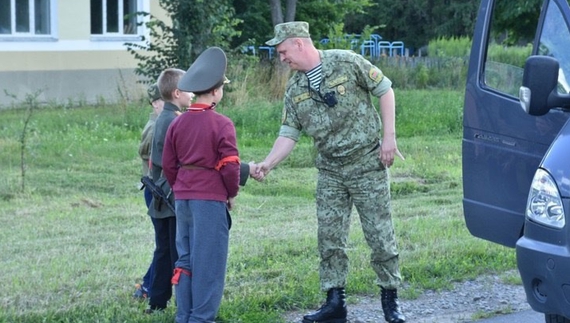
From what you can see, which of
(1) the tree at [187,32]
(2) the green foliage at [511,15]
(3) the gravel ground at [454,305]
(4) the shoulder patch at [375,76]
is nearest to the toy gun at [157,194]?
(3) the gravel ground at [454,305]

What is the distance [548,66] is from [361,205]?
1.47 m

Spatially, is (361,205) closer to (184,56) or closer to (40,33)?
(184,56)

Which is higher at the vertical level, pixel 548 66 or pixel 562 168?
pixel 548 66

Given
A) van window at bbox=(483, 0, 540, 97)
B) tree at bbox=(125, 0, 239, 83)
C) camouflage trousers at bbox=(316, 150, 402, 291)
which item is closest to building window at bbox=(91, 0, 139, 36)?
tree at bbox=(125, 0, 239, 83)

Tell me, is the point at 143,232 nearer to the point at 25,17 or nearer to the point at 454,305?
the point at 454,305

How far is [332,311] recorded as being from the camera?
6.43 metres

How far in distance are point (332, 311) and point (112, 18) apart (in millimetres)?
21801

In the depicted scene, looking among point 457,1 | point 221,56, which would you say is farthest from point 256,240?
point 457,1

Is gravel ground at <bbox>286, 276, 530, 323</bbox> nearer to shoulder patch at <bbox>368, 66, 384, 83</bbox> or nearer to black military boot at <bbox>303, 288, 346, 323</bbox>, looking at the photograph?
black military boot at <bbox>303, 288, 346, 323</bbox>

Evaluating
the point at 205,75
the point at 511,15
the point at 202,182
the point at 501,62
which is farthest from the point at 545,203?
the point at 511,15

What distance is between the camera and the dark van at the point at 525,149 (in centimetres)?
526

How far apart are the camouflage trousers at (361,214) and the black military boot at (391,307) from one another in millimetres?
61

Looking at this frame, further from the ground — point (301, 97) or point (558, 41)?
point (558, 41)

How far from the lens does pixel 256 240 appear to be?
897 cm
